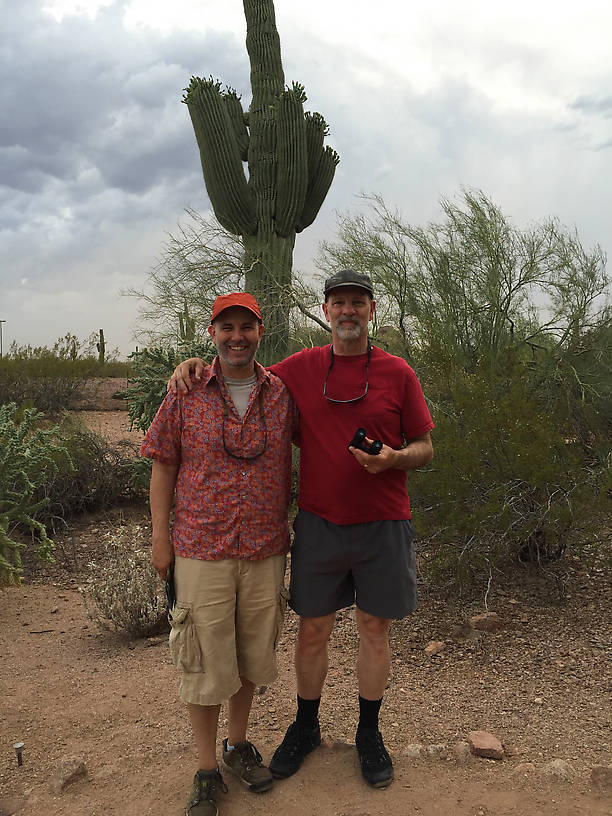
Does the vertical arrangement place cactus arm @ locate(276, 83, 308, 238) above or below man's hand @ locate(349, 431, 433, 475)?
above

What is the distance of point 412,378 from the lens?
3.16m

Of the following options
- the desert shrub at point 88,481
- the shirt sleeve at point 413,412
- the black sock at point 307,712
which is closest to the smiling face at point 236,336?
the shirt sleeve at point 413,412

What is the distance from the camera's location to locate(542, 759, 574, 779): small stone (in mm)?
3166

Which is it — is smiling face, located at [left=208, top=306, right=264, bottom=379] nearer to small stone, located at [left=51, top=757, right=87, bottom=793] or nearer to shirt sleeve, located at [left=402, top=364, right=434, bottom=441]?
shirt sleeve, located at [left=402, top=364, right=434, bottom=441]

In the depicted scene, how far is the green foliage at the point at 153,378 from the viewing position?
7.78 m

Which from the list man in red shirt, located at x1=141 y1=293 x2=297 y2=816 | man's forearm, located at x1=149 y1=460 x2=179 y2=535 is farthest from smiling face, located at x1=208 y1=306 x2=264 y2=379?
man's forearm, located at x1=149 y1=460 x2=179 y2=535

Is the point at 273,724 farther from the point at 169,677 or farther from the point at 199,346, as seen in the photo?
the point at 199,346

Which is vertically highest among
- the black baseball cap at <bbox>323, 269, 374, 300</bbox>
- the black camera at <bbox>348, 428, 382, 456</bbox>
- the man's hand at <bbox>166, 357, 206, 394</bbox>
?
the black baseball cap at <bbox>323, 269, 374, 300</bbox>

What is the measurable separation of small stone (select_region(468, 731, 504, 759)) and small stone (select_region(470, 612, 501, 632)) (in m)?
1.53

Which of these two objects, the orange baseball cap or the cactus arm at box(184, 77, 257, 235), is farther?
the cactus arm at box(184, 77, 257, 235)

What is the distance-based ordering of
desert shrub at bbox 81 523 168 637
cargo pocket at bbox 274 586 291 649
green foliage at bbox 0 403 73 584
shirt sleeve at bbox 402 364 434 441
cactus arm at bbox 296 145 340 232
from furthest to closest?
cactus arm at bbox 296 145 340 232
green foliage at bbox 0 403 73 584
desert shrub at bbox 81 523 168 637
shirt sleeve at bbox 402 364 434 441
cargo pocket at bbox 274 586 291 649

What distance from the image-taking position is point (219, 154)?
11.7 meters

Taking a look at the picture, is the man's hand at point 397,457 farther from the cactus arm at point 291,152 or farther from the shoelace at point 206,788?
the cactus arm at point 291,152

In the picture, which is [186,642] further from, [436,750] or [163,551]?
[436,750]
